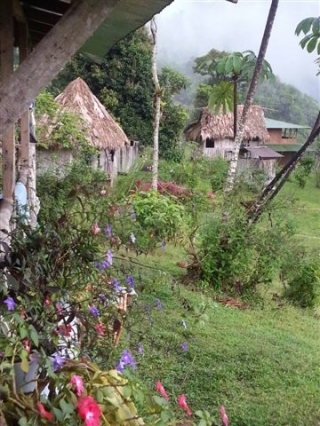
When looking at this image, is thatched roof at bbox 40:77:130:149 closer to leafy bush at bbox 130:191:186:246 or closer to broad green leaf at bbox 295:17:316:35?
leafy bush at bbox 130:191:186:246

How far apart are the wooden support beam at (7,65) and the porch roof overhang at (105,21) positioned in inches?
3.6

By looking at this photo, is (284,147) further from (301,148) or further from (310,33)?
(310,33)

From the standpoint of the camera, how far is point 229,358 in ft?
11.4

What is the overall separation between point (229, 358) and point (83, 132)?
7994mm

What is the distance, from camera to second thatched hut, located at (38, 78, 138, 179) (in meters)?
9.74

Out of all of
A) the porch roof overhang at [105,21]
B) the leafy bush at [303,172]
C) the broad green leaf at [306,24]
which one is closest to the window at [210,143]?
the leafy bush at [303,172]

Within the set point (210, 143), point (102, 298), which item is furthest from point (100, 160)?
point (102, 298)

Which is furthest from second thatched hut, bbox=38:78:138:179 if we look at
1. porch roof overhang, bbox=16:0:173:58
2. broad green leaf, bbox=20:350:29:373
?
broad green leaf, bbox=20:350:29:373

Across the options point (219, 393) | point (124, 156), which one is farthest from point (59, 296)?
point (124, 156)

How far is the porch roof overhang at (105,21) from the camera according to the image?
5.50ft

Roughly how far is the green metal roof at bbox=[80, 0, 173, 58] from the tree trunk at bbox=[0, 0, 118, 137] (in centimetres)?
25

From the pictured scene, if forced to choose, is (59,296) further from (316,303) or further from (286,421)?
(316,303)

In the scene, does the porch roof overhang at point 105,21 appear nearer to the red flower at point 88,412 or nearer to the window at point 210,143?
the red flower at point 88,412

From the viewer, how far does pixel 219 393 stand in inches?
114
